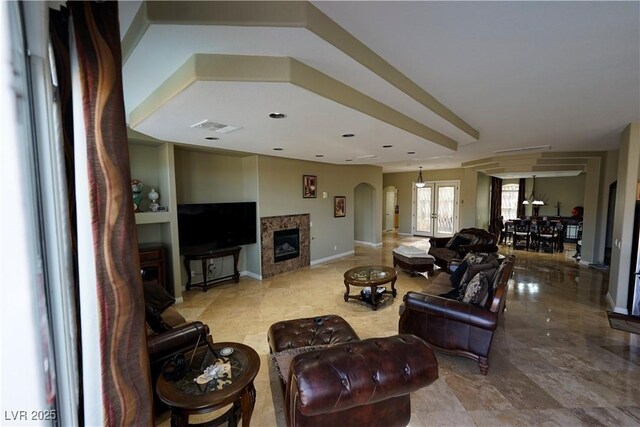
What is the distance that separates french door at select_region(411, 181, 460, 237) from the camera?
10281 mm

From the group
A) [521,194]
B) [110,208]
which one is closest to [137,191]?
[110,208]

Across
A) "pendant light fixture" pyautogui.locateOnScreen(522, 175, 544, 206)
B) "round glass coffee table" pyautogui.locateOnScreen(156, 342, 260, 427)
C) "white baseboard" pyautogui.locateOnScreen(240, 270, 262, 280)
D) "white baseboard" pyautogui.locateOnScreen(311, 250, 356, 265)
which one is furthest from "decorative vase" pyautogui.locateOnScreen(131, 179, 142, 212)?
"pendant light fixture" pyautogui.locateOnScreen(522, 175, 544, 206)

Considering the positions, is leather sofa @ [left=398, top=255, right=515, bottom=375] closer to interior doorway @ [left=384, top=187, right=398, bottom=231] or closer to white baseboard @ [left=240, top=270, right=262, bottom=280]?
white baseboard @ [left=240, top=270, right=262, bottom=280]

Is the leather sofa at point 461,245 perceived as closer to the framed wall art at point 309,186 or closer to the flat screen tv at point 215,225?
the framed wall art at point 309,186

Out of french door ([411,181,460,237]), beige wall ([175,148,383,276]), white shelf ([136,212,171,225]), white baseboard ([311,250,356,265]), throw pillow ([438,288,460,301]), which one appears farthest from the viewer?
french door ([411,181,460,237])

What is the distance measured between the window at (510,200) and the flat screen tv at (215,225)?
35.0ft

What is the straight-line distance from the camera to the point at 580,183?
972cm

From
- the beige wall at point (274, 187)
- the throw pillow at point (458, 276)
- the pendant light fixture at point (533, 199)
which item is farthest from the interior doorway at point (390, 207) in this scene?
the throw pillow at point (458, 276)

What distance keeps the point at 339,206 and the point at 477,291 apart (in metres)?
4.95

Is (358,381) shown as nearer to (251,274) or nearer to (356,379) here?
(356,379)

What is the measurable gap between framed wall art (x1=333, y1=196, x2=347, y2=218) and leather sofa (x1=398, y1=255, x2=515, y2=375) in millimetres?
4545

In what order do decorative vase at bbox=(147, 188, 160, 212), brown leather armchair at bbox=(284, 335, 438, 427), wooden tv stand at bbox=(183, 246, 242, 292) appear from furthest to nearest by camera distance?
wooden tv stand at bbox=(183, 246, 242, 292), decorative vase at bbox=(147, 188, 160, 212), brown leather armchair at bbox=(284, 335, 438, 427)

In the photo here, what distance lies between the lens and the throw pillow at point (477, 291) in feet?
8.96

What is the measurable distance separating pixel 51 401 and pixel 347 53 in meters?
2.15
